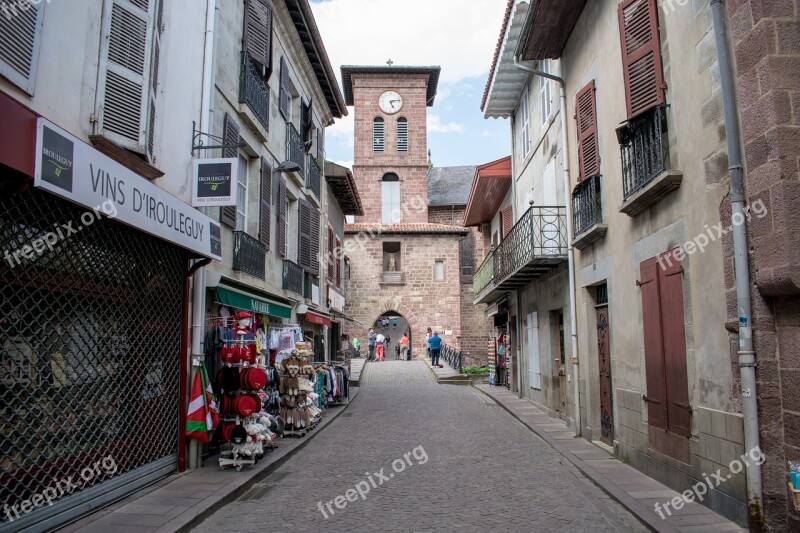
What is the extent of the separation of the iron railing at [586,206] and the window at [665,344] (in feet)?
7.25

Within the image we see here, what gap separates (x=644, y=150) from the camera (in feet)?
25.1

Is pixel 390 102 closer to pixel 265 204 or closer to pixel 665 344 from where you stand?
pixel 265 204

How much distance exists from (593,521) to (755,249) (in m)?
2.94

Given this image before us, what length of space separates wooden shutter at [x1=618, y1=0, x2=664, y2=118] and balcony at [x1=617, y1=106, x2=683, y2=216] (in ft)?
0.60

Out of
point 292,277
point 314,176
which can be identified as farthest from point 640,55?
point 314,176

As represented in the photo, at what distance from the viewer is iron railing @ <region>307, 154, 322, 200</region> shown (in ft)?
57.1

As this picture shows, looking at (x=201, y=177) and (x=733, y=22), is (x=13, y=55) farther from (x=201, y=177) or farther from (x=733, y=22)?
(x=733, y=22)

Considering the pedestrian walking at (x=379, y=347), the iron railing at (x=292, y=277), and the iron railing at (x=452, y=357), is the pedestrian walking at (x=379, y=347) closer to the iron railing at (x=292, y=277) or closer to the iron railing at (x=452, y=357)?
the iron railing at (x=452, y=357)

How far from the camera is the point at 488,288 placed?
19531mm

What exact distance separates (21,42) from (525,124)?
519 inches

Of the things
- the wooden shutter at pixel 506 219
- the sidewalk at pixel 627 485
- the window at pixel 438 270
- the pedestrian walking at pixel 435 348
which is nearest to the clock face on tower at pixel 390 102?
the window at pixel 438 270

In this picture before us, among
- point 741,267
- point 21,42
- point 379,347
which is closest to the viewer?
point 21,42

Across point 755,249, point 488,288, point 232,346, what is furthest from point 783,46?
point 488,288

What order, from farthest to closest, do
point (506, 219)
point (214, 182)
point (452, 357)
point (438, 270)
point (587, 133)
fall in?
1. point (438, 270)
2. point (452, 357)
3. point (506, 219)
4. point (587, 133)
5. point (214, 182)
